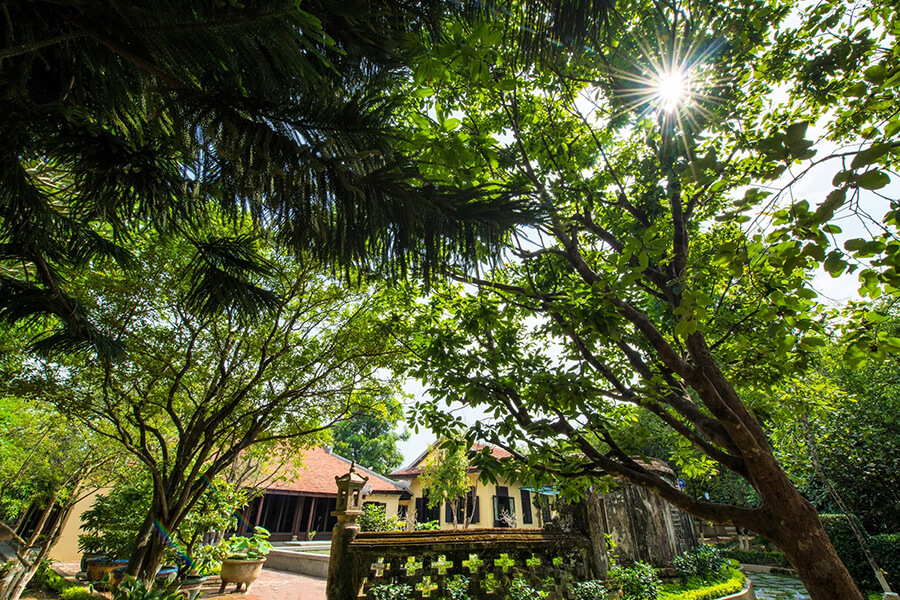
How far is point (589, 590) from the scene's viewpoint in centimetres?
564

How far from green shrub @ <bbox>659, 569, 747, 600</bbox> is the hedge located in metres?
→ 4.61

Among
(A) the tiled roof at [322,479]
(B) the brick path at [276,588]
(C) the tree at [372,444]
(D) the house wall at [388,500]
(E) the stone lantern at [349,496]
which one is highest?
(C) the tree at [372,444]

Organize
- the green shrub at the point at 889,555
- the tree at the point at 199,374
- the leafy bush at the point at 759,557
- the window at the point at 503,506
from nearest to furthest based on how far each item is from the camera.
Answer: the tree at the point at 199,374 < the green shrub at the point at 889,555 < the leafy bush at the point at 759,557 < the window at the point at 503,506

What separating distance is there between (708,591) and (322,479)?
17825mm

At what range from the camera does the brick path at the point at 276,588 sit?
9438mm

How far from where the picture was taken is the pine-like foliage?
4.01 feet

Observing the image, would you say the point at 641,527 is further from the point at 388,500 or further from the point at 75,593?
the point at 388,500

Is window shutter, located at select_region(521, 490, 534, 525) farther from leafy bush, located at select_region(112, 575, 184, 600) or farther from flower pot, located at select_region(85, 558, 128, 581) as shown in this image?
leafy bush, located at select_region(112, 575, 184, 600)

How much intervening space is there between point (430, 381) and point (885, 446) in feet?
57.6

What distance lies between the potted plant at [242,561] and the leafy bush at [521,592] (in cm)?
747

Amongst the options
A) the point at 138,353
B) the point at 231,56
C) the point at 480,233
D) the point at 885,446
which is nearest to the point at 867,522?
the point at 885,446

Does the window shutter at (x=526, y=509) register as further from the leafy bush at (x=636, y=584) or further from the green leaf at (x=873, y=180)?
the green leaf at (x=873, y=180)

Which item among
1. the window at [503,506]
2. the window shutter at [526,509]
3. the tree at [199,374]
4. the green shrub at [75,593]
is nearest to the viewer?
the tree at [199,374]

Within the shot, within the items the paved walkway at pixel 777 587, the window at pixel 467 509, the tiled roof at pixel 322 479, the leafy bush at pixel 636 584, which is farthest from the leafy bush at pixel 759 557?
the tiled roof at pixel 322 479
